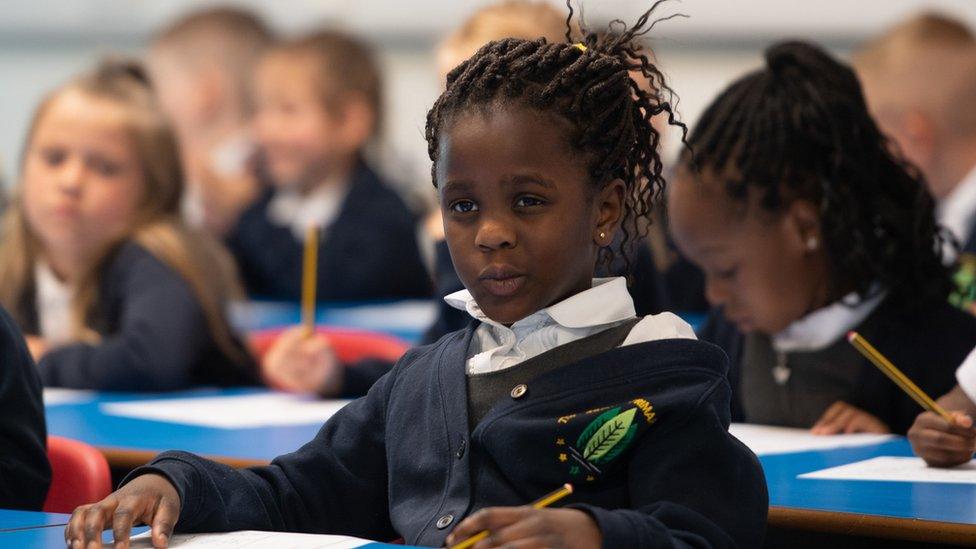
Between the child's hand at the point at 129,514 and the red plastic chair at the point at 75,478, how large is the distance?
52cm

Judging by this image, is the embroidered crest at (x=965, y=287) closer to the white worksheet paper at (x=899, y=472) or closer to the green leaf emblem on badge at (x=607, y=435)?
the white worksheet paper at (x=899, y=472)

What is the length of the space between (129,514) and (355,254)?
4042mm

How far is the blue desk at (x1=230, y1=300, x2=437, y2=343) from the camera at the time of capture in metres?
4.27

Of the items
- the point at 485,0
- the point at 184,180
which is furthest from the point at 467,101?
the point at 485,0

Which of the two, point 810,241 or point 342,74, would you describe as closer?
point 810,241

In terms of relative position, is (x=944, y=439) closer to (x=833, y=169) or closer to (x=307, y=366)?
(x=833, y=169)

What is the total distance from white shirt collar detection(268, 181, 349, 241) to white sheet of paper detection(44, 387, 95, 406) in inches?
96.8

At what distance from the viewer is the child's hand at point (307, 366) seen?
10.1 ft

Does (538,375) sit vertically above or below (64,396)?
above

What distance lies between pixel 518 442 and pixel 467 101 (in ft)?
1.18

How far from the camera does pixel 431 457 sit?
1633mm

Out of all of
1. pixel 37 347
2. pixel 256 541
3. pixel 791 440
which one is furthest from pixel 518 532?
pixel 37 347

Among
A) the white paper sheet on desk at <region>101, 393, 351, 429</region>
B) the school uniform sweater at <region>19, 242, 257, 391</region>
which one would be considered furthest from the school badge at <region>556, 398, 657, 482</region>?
the school uniform sweater at <region>19, 242, 257, 391</region>

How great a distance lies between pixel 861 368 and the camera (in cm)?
258
